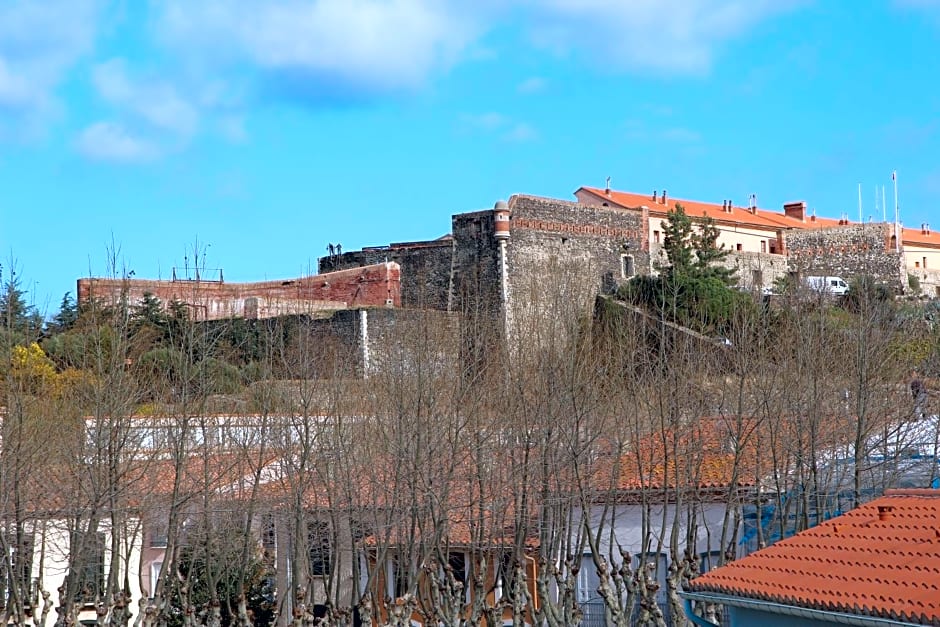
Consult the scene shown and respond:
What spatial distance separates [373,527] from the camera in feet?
65.3

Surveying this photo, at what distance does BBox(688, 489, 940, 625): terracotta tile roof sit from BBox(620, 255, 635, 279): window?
114ft

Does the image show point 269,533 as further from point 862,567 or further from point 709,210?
point 709,210

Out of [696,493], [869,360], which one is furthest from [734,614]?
[869,360]

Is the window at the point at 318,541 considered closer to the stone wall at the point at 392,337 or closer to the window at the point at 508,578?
the window at the point at 508,578

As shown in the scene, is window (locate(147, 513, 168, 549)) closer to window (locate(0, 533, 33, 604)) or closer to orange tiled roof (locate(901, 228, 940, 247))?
window (locate(0, 533, 33, 604))

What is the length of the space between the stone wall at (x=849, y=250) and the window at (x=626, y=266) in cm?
1315

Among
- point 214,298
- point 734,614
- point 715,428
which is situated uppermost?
point 214,298

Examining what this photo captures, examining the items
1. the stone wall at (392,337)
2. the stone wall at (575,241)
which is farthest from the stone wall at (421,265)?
the stone wall at (392,337)

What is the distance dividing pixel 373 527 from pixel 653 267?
3115 centimetres

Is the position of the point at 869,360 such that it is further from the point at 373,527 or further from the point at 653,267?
the point at 653,267

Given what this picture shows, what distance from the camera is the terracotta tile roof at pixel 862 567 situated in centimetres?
1091

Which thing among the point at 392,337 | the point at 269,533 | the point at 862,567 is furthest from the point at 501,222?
the point at 862,567

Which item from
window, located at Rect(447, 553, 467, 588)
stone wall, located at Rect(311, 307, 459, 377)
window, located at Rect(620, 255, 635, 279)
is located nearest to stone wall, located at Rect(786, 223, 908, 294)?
window, located at Rect(620, 255, 635, 279)

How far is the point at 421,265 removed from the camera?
4575 cm
